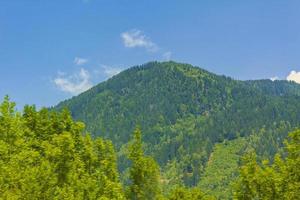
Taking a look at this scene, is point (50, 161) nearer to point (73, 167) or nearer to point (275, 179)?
point (73, 167)

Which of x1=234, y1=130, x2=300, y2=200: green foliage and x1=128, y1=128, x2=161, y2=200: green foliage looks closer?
x1=234, y1=130, x2=300, y2=200: green foliage

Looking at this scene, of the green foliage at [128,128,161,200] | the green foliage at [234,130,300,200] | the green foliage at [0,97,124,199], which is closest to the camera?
the green foliage at [0,97,124,199]

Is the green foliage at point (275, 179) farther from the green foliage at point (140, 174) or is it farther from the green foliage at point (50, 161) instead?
the green foliage at point (140, 174)

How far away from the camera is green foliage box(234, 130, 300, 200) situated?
→ 32284mm

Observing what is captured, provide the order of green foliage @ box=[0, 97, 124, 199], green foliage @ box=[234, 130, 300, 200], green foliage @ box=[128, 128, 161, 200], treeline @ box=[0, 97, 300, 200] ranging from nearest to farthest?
green foliage @ box=[0, 97, 124, 199]
treeline @ box=[0, 97, 300, 200]
green foliage @ box=[234, 130, 300, 200]
green foliage @ box=[128, 128, 161, 200]

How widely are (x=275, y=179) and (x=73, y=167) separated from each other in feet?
47.3

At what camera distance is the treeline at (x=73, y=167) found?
29.0m

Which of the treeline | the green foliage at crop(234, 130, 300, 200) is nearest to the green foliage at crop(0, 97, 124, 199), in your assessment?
the treeline

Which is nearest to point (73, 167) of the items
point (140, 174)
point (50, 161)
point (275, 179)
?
point (50, 161)

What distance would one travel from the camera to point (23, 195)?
2798 cm

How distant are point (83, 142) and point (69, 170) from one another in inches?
248

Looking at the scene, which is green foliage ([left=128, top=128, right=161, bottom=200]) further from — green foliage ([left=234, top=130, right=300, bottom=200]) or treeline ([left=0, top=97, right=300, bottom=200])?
green foliage ([left=234, top=130, right=300, bottom=200])

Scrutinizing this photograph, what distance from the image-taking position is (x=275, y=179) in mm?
32562

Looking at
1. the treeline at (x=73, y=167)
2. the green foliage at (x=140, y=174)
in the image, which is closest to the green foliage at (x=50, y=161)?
the treeline at (x=73, y=167)
